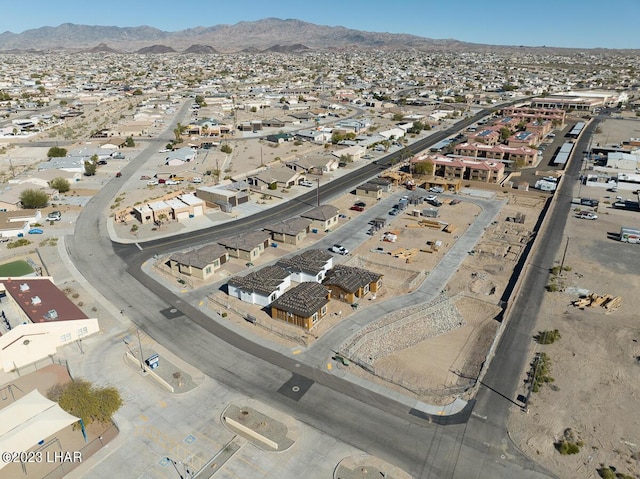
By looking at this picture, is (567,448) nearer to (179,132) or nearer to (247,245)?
(247,245)

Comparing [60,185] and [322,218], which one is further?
[60,185]

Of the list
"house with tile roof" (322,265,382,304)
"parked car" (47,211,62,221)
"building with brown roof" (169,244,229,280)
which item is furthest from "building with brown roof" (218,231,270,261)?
"parked car" (47,211,62,221)

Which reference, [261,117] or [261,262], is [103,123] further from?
[261,262]

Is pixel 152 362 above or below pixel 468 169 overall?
below

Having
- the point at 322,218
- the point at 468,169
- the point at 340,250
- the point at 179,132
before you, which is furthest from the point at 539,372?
the point at 179,132

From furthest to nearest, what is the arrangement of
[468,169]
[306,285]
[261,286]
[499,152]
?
[499,152] → [468,169] → [306,285] → [261,286]

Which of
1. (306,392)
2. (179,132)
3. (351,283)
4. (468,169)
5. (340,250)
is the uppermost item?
(179,132)

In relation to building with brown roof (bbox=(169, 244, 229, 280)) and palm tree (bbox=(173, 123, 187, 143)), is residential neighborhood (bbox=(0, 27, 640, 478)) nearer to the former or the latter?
building with brown roof (bbox=(169, 244, 229, 280))

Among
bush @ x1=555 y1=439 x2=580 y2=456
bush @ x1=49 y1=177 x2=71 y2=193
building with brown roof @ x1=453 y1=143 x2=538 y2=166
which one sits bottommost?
bush @ x1=555 y1=439 x2=580 y2=456
